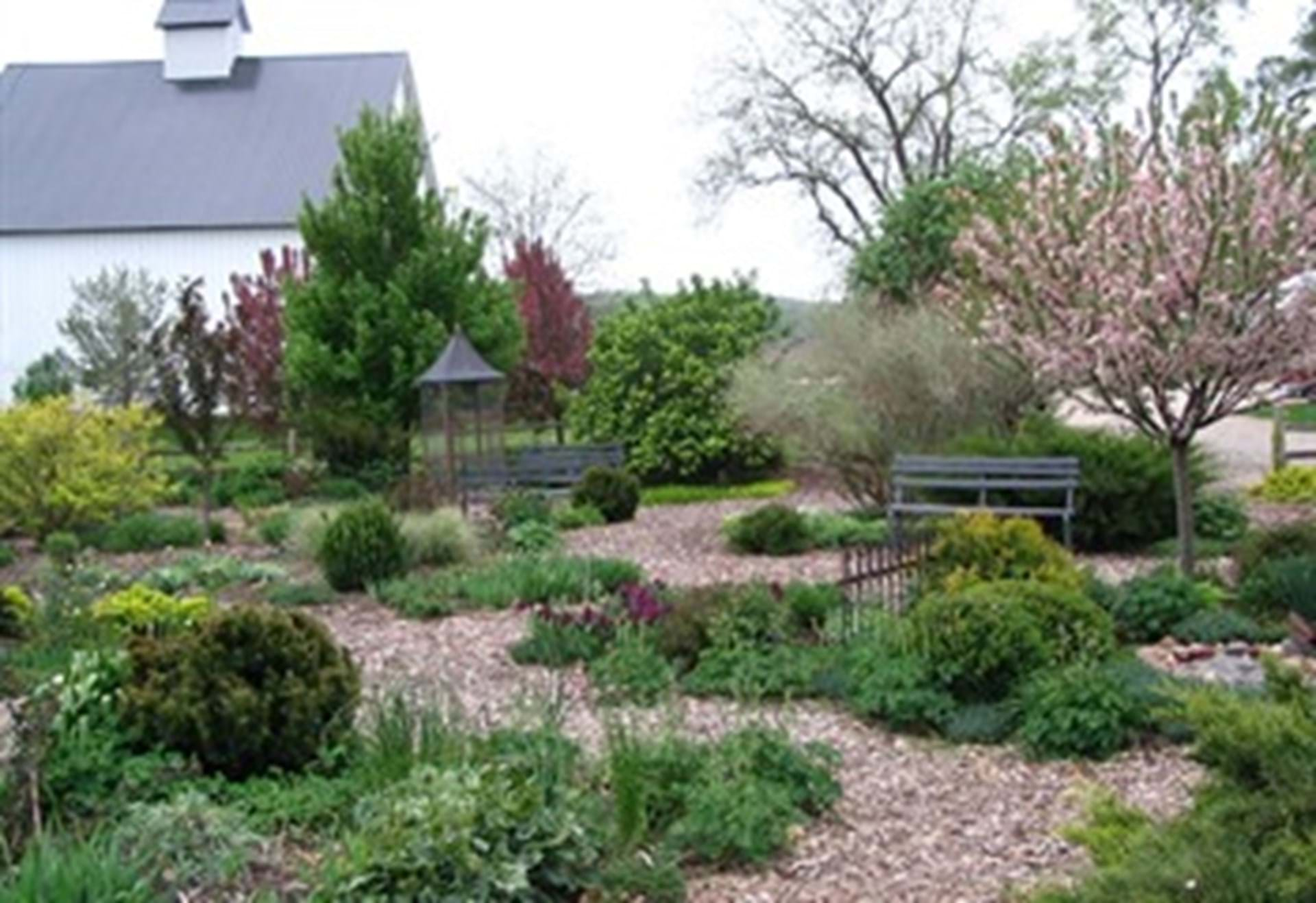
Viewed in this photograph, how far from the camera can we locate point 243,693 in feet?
22.0

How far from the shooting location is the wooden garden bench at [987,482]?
13.5 meters

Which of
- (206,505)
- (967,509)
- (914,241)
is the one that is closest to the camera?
(967,509)

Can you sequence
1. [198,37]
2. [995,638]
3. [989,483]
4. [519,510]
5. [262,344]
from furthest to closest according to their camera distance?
[198,37], [262,344], [519,510], [989,483], [995,638]

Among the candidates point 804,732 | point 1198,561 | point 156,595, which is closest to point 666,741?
point 804,732

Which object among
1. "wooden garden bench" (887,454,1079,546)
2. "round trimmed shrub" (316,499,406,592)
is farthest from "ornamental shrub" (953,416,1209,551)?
"round trimmed shrub" (316,499,406,592)

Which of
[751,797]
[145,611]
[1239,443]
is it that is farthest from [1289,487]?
[751,797]

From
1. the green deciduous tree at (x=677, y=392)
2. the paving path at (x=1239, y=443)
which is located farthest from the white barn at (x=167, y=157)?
the paving path at (x=1239, y=443)

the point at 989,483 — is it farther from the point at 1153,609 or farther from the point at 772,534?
the point at 1153,609

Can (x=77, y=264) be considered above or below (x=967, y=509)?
above

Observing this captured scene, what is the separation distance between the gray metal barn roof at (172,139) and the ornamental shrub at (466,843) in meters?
36.7

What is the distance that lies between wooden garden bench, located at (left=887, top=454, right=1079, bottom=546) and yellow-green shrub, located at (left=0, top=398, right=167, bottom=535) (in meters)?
7.85

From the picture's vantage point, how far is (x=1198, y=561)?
1321 centimetres

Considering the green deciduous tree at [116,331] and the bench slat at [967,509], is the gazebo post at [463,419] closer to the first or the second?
the bench slat at [967,509]

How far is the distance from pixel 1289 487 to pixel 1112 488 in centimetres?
514
